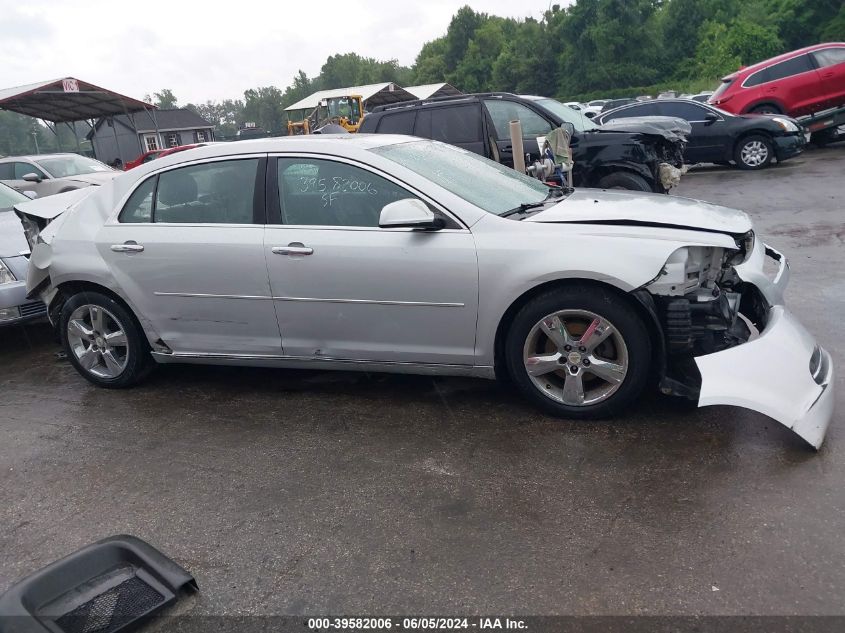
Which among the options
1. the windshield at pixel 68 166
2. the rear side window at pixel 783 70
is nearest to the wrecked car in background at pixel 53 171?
the windshield at pixel 68 166

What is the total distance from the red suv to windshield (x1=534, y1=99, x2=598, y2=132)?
6549 millimetres

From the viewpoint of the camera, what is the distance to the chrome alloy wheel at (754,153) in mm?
13289

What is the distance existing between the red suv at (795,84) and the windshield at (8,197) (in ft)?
43.9

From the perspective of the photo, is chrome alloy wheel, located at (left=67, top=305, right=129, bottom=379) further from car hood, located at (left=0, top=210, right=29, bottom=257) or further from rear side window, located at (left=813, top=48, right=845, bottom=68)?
rear side window, located at (left=813, top=48, right=845, bottom=68)

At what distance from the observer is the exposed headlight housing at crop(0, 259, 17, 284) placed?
575 centimetres

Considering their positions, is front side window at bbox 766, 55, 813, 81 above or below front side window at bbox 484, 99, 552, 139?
above

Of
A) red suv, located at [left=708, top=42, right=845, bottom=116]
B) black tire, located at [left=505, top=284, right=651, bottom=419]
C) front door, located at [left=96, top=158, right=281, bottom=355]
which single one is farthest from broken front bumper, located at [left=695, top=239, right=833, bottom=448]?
red suv, located at [left=708, top=42, right=845, bottom=116]

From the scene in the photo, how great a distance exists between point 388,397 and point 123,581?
200 cm

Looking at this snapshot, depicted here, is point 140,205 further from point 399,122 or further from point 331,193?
point 399,122

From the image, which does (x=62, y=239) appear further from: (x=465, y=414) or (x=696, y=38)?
(x=696, y=38)

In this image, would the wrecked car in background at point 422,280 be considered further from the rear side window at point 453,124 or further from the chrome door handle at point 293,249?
the rear side window at point 453,124

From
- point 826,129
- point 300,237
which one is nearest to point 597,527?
point 300,237

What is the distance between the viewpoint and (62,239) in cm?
480

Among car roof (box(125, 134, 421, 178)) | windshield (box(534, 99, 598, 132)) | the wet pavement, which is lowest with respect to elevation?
the wet pavement
